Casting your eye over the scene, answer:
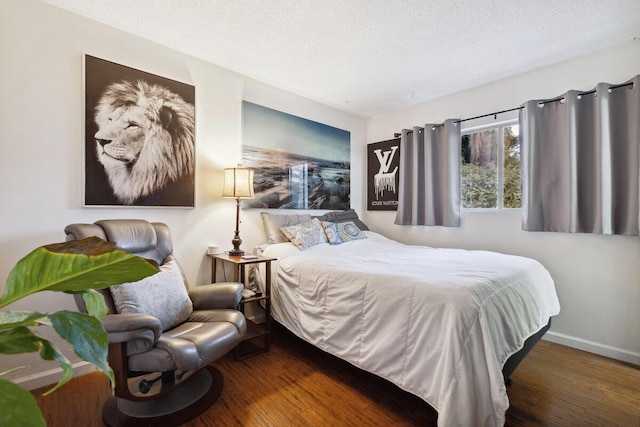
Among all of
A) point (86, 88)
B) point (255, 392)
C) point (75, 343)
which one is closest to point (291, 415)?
point (255, 392)

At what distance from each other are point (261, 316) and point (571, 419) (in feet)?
8.01

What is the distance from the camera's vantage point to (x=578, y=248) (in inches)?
103

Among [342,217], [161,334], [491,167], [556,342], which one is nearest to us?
[161,334]

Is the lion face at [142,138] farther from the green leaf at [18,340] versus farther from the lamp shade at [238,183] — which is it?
the green leaf at [18,340]

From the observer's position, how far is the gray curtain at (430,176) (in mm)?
3322

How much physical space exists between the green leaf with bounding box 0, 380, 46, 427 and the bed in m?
1.49

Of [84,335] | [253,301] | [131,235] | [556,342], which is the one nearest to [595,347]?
[556,342]

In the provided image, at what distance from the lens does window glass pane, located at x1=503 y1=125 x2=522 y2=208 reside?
3.05 meters

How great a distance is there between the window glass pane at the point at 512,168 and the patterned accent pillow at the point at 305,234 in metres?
1.96

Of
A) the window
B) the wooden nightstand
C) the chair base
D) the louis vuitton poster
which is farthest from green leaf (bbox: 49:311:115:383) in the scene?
the louis vuitton poster

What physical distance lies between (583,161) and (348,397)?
8.77 feet

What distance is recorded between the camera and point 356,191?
4211 millimetres

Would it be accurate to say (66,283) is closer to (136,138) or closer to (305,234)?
(136,138)

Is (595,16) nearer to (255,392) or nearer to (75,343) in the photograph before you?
(75,343)
